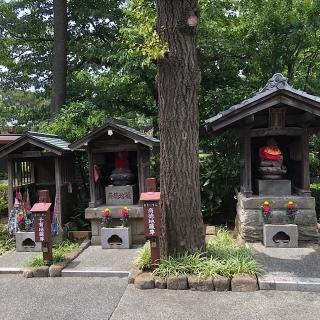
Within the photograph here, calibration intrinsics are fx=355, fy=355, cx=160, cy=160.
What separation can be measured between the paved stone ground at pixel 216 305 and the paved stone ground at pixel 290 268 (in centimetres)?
15

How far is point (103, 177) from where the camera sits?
9.27 metres

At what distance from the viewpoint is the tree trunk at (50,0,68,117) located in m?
13.1

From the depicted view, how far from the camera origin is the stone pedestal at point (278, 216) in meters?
7.56

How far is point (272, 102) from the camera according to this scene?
7297mm

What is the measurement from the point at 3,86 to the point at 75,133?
23.5ft

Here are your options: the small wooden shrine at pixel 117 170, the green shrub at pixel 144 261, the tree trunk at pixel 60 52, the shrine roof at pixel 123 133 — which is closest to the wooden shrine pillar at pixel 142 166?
the small wooden shrine at pixel 117 170

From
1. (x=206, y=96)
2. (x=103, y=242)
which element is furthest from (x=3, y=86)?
(x=103, y=242)

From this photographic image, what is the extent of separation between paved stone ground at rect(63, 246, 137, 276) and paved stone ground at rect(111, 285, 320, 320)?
3.63 feet

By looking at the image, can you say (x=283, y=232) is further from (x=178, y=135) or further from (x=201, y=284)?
(x=178, y=135)

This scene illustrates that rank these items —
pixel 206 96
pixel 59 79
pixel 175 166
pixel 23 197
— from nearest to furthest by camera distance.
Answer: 1. pixel 175 166
2. pixel 23 197
3. pixel 206 96
4. pixel 59 79

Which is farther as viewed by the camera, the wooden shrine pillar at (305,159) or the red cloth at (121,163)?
the red cloth at (121,163)

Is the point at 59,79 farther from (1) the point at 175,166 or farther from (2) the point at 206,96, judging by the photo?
(1) the point at 175,166

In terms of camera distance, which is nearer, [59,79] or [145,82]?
[59,79]

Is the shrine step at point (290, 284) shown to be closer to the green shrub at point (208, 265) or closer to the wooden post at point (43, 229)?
the green shrub at point (208, 265)
